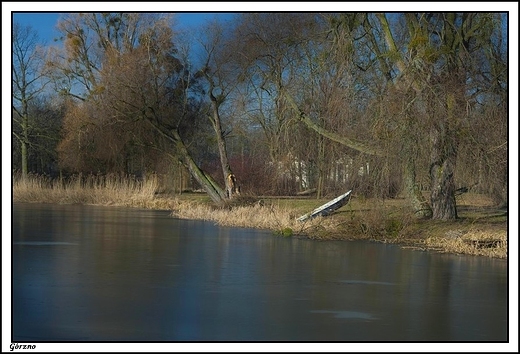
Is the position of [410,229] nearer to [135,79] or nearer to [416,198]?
[416,198]

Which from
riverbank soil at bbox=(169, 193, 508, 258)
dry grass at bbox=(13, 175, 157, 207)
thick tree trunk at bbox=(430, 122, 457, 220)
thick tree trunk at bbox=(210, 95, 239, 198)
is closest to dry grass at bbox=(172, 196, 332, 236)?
riverbank soil at bbox=(169, 193, 508, 258)

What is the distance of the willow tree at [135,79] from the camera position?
40.8 m

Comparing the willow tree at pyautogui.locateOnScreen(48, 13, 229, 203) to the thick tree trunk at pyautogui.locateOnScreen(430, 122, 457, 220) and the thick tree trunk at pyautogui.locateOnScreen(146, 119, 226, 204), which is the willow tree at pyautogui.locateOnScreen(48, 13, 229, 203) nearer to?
the thick tree trunk at pyautogui.locateOnScreen(146, 119, 226, 204)

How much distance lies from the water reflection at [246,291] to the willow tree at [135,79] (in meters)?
17.3

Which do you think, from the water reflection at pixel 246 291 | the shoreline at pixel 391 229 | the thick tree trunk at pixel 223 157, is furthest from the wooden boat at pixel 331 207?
the thick tree trunk at pixel 223 157

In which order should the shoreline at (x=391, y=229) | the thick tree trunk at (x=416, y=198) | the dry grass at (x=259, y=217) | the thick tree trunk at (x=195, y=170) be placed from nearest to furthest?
the shoreline at (x=391, y=229) → the thick tree trunk at (x=416, y=198) → the dry grass at (x=259, y=217) → the thick tree trunk at (x=195, y=170)

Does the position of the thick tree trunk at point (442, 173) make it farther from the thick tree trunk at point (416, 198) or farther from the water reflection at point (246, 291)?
the water reflection at point (246, 291)

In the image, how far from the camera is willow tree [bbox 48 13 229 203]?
40812mm

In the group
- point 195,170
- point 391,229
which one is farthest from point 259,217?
point 195,170

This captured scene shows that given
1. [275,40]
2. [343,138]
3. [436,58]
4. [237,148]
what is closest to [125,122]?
[275,40]

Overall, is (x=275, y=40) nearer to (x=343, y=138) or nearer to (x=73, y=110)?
(x=343, y=138)

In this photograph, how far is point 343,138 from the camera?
24.9 m

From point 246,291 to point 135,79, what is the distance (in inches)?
1165

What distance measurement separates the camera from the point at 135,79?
41.1 m
